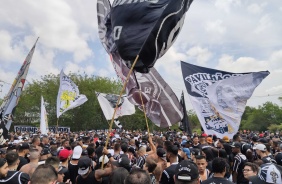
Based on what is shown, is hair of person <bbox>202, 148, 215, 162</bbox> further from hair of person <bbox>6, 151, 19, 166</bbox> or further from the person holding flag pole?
the person holding flag pole

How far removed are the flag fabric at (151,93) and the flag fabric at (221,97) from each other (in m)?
0.74

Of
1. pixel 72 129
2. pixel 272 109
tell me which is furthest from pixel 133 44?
pixel 272 109

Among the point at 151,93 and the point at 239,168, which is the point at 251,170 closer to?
the point at 239,168

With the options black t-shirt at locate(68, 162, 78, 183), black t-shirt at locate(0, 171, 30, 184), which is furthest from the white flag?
black t-shirt at locate(0, 171, 30, 184)

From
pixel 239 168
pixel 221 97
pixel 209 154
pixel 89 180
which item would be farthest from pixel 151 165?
Answer: pixel 221 97

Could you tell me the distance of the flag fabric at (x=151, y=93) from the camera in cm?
873

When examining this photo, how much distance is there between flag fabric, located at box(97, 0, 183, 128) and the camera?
28.6ft

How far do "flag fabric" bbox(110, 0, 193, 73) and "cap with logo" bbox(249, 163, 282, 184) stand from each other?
9.66ft

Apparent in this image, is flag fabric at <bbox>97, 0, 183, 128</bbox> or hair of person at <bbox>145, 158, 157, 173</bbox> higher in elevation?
flag fabric at <bbox>97, 0, 183, 128</bbox>

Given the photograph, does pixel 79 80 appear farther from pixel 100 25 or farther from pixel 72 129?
pixel 100 25

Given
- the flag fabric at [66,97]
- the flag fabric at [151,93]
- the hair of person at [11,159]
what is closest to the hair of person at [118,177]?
the hair of person at [11,159]

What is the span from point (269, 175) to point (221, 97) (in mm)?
5142

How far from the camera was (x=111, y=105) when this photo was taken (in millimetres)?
15570

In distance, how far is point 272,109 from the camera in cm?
7400
